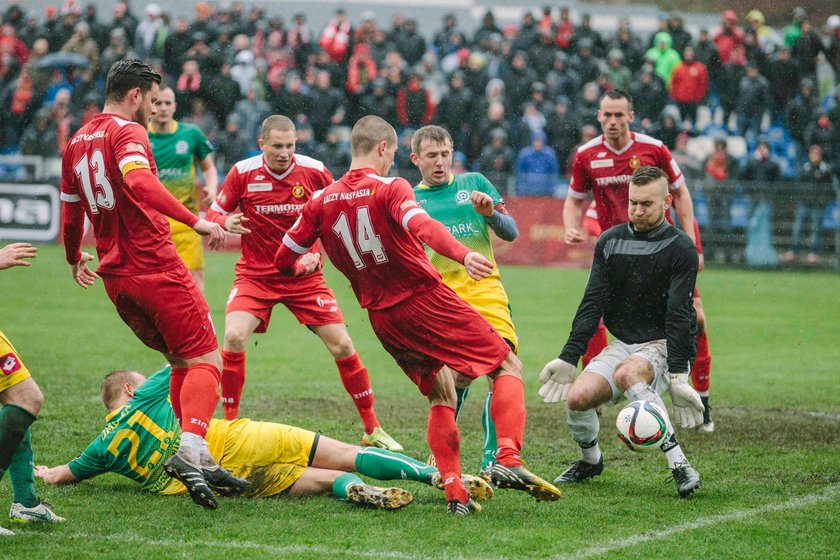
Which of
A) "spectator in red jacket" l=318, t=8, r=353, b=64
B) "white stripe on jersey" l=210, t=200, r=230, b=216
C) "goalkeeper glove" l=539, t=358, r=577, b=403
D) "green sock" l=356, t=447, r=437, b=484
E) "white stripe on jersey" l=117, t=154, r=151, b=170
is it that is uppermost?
"spectator in red jacket" l=318, t=8, r=353, b=64

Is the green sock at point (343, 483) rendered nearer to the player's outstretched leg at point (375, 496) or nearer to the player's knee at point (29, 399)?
the player's outstretched leg at point (375, 496)

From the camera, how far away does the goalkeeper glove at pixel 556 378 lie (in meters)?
6.59

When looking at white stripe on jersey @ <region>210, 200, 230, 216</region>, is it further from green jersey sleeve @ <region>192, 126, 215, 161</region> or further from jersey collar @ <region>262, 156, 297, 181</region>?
green jersey sleeve @ <region>192, 126, 215, 161</region>

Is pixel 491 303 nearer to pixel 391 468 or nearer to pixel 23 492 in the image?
pixel 391 468

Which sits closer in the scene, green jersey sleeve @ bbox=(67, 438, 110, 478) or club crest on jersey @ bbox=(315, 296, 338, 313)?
green jersey sleeve @ bbox=(67, 438, 110, 478)

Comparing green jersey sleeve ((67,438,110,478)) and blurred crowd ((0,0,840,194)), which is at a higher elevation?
blurred crowd ((0,0,840,194))

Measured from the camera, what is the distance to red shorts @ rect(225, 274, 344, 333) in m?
8.59

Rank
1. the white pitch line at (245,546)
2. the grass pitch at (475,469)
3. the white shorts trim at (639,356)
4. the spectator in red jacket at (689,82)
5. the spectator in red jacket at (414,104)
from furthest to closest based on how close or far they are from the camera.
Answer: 1. the spectator in red jacket at (414,104)
2. the spectator in red jacket at (689,82)
3. the white shorts trim at (639,356)
4. the grass pitch at (475,469)
5. the white pitch line at (245,546)

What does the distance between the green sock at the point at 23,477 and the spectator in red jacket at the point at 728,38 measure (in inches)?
786

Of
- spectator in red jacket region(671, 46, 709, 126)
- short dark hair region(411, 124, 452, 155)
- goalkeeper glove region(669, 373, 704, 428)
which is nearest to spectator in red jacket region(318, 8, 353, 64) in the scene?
spectator in red jacket region(671, 46, 709, 126)

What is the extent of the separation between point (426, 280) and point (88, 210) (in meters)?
2.11

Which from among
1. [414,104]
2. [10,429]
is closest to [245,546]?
[10,429]

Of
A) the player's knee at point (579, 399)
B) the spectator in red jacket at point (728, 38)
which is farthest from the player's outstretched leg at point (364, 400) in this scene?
the spectator in red jacket at point (728, 38)

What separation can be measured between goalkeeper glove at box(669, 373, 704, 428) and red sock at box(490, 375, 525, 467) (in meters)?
0.92
